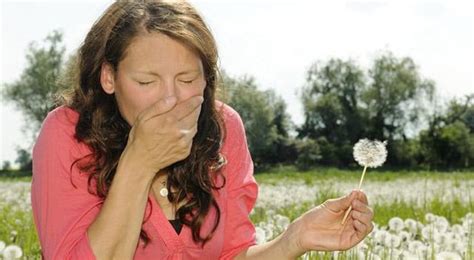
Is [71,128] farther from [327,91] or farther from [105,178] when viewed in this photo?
[327,91]

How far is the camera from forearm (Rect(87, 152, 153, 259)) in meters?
2.50

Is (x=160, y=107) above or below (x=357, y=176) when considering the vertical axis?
above

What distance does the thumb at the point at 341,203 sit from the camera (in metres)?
2.75

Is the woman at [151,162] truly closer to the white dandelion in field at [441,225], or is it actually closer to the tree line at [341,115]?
the white dandelion in field at [441,225]

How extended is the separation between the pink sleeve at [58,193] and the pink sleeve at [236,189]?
54cm

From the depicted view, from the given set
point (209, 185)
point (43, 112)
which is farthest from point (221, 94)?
point (43, 112)

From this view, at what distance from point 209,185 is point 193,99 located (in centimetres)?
66

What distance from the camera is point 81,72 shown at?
2936 mm

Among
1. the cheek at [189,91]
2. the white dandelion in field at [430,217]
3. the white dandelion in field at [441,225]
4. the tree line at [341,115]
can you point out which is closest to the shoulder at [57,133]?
the cheek at [189,91]

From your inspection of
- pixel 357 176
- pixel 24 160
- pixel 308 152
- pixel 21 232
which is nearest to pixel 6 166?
pixel 24 160

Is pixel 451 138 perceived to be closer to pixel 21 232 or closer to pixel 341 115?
pixel 341 115

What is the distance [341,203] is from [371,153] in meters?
0.32

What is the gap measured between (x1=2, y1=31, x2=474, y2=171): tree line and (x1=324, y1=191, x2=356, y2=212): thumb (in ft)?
148

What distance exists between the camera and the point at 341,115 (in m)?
62.7
